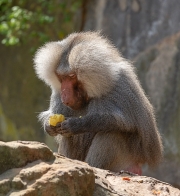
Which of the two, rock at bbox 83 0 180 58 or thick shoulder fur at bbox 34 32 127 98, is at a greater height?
rock at bbox 83 0 180 58

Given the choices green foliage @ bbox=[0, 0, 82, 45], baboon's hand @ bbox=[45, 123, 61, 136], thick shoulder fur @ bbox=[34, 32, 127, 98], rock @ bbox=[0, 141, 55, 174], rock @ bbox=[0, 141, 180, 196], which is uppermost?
green foliage @ bbox=[0, 0, 82, 45]

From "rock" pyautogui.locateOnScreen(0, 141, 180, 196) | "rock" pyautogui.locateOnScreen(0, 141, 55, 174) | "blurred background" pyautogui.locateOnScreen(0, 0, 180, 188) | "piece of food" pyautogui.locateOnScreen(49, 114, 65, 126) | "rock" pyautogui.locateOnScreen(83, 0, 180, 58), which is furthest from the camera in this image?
"rock" pyautogui.locateOnScreen(83, 0, 180, 58)

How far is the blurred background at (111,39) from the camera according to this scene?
7961mm

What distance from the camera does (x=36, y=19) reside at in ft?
31.6

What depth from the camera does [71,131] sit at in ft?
18.0

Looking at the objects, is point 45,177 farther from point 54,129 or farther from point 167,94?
point 167,94

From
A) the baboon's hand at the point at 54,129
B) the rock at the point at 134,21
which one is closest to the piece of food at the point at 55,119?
the baboon's hand at the point at 54,129

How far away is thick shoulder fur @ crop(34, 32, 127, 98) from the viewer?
5.45m

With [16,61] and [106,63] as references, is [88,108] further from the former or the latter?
[16,61]

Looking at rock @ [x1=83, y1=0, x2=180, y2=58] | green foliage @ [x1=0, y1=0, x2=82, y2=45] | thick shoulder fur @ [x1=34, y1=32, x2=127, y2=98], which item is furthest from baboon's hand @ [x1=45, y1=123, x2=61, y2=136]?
green foliage @ [x1=0, y1=0, x2=82, y2=45]

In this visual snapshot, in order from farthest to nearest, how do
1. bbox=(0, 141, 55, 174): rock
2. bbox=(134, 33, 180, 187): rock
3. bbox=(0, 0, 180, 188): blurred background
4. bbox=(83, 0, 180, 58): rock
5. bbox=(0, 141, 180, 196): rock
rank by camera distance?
bbox=(83, 0, 180, 58): rock → bbox=(0, 0, 180, 188): blurred background → bbox=(134, 33, 180, 187): rock → bbox=(0, 141, 55, 174): rock → bbox=(0, 141, 180, 196): rock

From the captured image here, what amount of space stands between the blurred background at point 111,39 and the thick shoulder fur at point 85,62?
2.31m

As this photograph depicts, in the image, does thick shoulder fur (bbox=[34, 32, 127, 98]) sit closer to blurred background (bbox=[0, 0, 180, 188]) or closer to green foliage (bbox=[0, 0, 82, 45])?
blurred background (bbox=[0, 0, 180, 188])

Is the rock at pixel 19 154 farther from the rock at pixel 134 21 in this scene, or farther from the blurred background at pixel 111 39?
the rock at pixel 134 21
